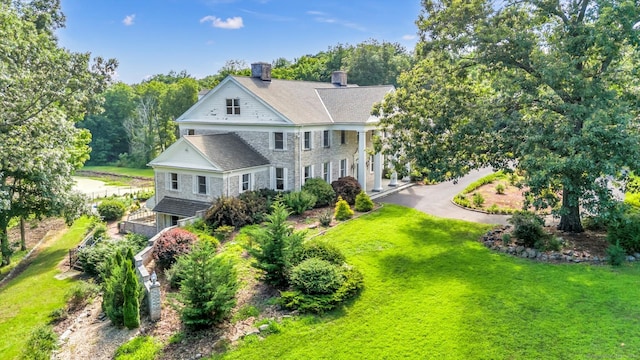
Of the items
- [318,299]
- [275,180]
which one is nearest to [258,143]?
[275,180]

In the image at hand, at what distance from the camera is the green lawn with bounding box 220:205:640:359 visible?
10.6 meters

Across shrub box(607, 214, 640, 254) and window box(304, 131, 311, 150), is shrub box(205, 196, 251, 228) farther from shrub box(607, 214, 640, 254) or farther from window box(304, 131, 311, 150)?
shrub box(607, 214, 640, 254)

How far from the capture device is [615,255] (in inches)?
608

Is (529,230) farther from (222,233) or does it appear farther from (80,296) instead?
(80,296)

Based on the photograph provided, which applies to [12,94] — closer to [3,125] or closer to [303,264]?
[3,125]

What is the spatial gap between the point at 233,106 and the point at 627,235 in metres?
23.1

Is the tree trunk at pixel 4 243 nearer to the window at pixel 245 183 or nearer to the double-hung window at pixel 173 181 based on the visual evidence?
the double-hung window at pixel 173 181

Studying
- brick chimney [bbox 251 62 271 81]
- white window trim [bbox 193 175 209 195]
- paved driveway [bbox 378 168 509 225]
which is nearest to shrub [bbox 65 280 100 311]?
white window trim [bbox 193 175 209 195]

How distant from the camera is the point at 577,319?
11.7 metres

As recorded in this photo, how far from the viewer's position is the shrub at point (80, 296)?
654 inches

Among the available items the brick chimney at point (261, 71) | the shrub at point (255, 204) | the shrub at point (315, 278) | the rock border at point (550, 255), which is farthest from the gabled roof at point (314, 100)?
the shrub at point (315, 278)

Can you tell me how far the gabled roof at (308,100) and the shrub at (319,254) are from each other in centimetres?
1303

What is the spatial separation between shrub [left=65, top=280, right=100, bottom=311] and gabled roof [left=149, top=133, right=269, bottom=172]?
30.7 feet

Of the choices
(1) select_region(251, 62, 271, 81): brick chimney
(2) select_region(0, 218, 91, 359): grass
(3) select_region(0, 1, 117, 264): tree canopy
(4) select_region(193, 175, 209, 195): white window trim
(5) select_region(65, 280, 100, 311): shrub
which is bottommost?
(2) select_region(0, 218, 91, 359): grass
